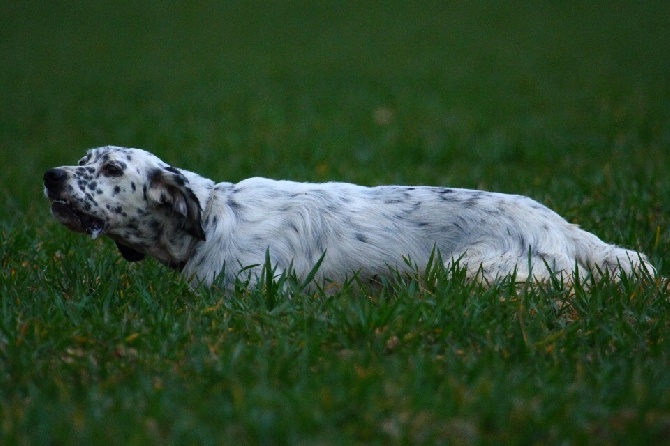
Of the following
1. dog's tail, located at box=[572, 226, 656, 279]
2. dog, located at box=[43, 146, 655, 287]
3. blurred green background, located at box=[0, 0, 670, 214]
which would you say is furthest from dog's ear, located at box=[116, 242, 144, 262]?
blurred green background, located at box=[0, 0, 670, 214]

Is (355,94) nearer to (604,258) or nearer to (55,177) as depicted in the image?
(604,258)

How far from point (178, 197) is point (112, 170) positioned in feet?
1.15

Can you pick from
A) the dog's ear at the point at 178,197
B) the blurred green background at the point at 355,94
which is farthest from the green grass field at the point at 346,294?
the dog's ear at the point at 178,197

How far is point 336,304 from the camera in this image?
3.97 meters

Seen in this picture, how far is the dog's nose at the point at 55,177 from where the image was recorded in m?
4.50

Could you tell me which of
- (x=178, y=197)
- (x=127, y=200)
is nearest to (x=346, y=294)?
(x=178, y=197)

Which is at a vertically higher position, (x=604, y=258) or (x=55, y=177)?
(x=55, y=177)

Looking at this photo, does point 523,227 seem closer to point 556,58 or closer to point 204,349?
point 204,349

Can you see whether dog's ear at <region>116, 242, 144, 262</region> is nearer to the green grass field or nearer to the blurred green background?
the green grass field

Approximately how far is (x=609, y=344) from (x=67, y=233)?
346 centimetres

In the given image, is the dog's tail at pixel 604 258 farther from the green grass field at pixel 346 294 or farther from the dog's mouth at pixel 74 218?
the dog's mouth at pixel 74 218

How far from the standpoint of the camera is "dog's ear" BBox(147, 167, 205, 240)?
4590 millimetres

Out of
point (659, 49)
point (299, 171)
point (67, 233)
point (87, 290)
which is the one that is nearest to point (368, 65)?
point (659, 49)

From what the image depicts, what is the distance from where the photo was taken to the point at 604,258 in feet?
15.4
